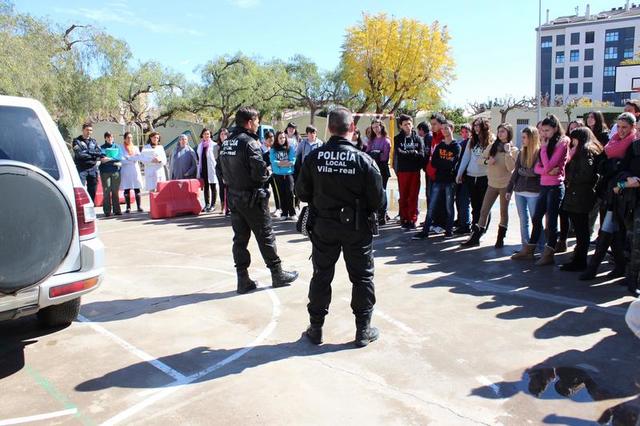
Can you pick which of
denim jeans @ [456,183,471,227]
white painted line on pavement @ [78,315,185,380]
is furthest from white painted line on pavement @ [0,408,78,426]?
denim jeans @ [456,183,471,227]

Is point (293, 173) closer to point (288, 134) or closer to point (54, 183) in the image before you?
point (288, 134)

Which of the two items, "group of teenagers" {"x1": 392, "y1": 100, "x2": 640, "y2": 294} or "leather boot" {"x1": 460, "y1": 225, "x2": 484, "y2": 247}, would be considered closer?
"group of teenagers" {"x1": 392, "y1": 100, "x2": 640, "y2": 294}

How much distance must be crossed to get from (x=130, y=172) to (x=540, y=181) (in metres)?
9.07

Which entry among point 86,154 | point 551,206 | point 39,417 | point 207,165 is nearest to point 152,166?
point 207,165

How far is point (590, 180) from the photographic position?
20.2 ft

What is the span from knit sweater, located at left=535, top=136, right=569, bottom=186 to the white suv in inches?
212

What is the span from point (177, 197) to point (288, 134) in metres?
2.84

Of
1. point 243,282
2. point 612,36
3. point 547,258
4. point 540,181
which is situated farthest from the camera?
point 612,36

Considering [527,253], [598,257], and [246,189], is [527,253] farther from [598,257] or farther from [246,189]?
[246,189]

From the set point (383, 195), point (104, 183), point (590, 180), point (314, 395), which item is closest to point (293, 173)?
point (104, 183)

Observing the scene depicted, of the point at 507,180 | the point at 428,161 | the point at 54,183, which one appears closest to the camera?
the point at 54,183

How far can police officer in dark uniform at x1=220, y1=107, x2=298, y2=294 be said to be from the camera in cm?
555

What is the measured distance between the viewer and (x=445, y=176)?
8453 mm

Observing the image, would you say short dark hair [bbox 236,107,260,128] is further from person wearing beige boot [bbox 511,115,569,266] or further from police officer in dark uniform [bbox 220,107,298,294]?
person wearing beige boot [bbox 511,115,569,266]
